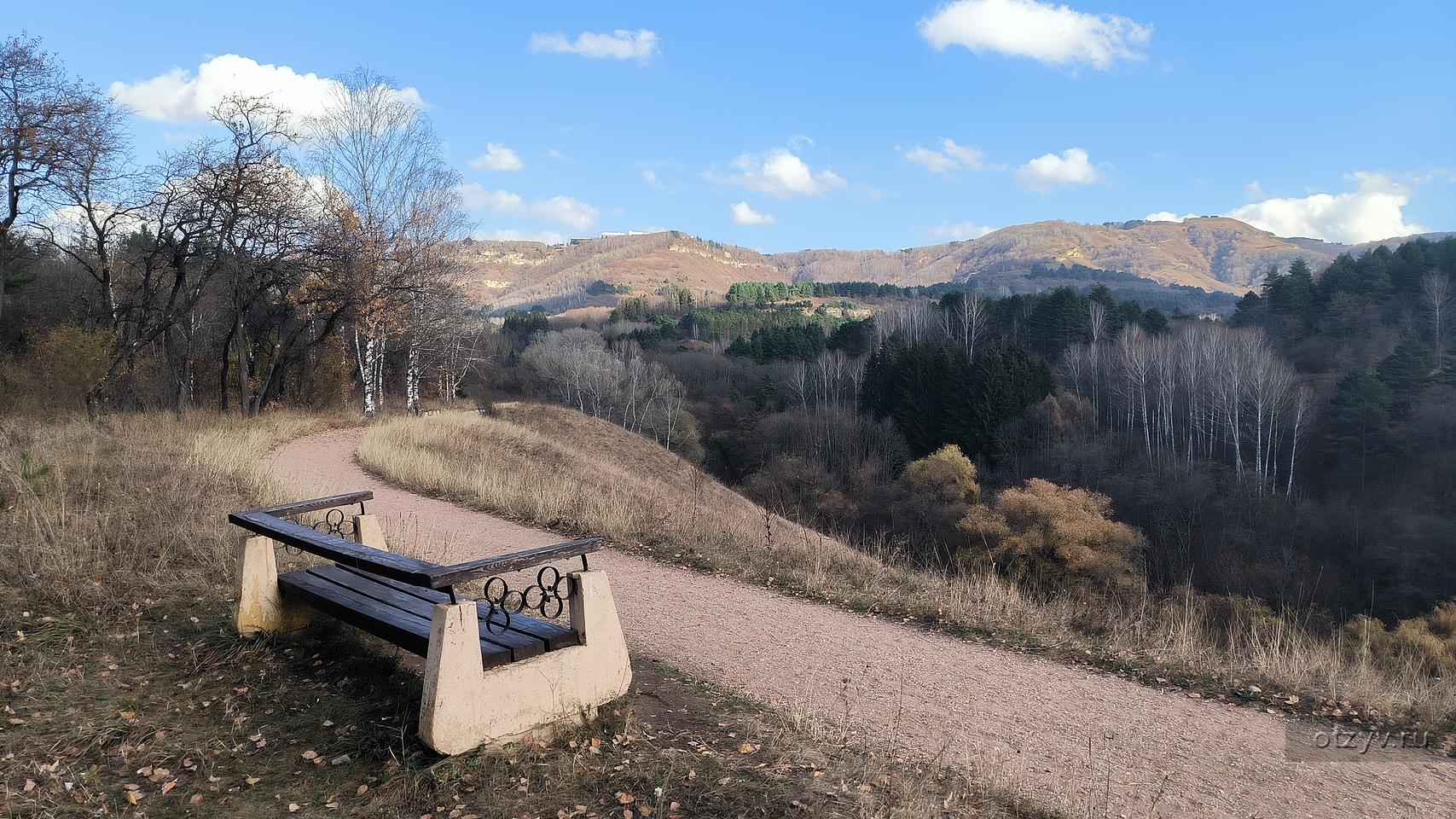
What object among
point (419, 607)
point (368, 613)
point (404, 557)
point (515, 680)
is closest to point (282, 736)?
point (368, 613)

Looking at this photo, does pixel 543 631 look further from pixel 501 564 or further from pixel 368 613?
pixel 368 613

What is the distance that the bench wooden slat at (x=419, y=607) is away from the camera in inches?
149

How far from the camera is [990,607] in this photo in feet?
23.7

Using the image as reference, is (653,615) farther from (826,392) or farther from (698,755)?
(826,392)

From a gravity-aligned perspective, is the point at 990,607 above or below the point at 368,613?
below

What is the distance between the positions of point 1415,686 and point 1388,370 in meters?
57.5

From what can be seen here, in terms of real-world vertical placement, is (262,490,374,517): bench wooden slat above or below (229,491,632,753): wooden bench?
above

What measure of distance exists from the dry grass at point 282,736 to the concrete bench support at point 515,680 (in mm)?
114

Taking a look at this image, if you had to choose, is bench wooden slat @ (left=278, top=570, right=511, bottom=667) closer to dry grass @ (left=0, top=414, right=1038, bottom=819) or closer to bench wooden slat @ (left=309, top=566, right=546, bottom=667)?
bench wooden slat @ (left=309, top=566, right=546, bottom=667)

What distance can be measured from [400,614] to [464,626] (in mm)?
949

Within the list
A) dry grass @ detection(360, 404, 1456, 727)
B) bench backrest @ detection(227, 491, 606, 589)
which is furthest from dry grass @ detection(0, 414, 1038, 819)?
dry grass @ detection(360, 404, 1456, 727)

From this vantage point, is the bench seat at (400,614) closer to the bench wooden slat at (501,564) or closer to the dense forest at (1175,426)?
the bench wooden slat at (501,564)

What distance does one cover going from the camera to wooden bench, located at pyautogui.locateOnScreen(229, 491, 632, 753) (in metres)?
3.55

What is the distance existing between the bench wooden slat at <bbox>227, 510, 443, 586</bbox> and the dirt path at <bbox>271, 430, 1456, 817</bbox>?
2.32 metres
